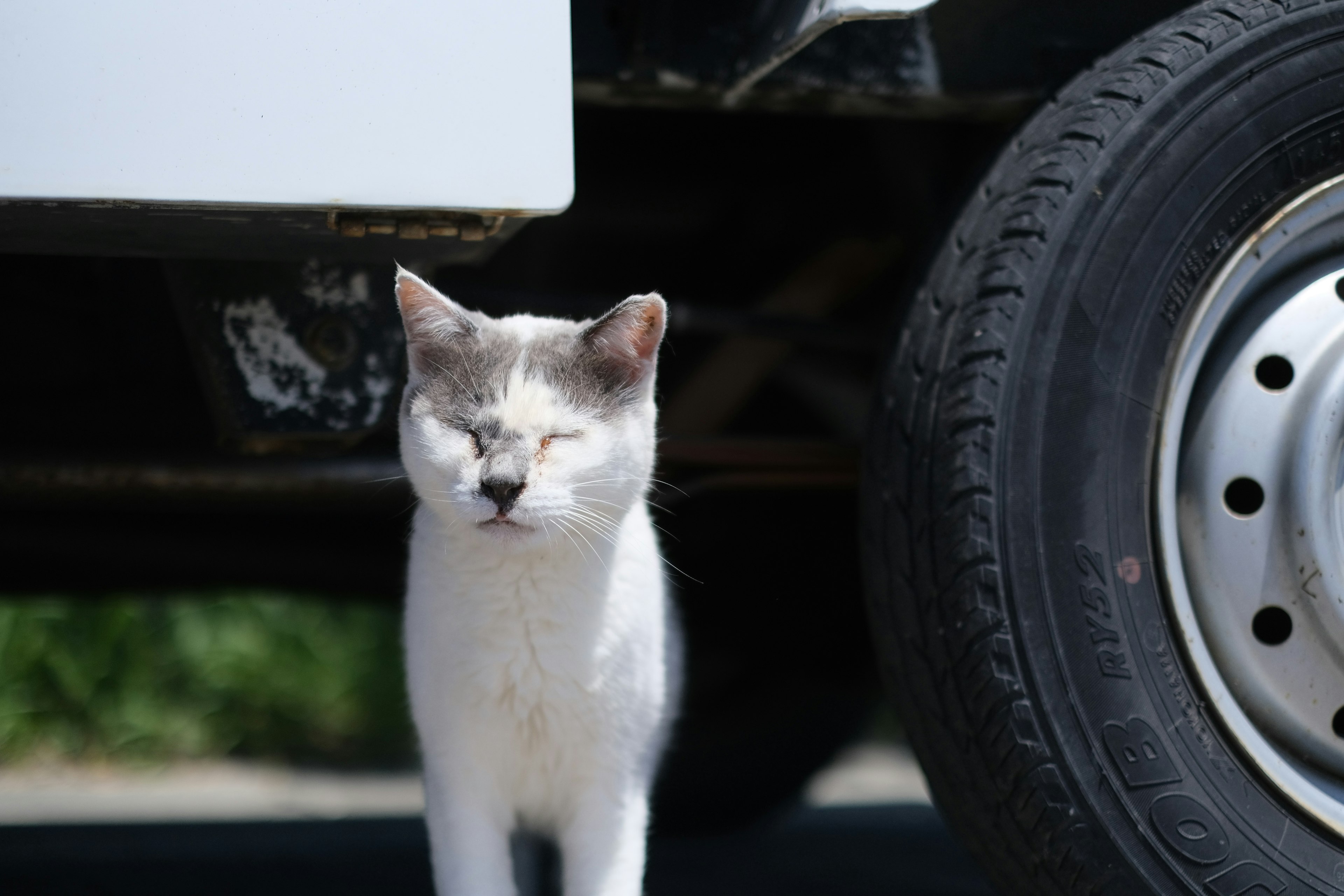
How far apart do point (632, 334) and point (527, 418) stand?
0.64 ft

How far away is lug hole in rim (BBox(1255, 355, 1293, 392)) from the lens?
151cm

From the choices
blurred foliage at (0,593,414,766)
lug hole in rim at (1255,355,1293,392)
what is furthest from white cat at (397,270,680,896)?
blurred foliage at (0,593,414,766)

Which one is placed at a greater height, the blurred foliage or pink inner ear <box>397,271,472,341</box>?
pink inner ear <box>397,271,472,341</box>

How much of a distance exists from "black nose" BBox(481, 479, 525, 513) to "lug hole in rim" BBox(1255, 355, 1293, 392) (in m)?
1.01

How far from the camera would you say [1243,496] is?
1505 mm

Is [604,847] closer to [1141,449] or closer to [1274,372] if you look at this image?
[1141,449]

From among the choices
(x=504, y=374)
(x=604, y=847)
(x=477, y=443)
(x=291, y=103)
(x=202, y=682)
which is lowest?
(x=604, y=847)

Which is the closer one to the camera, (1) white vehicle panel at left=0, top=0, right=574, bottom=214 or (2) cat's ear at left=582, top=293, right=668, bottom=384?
(1) white vehicle panel at left=0, top=0, right=574, bottom=214

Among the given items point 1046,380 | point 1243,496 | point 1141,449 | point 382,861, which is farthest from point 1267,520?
point 382,861

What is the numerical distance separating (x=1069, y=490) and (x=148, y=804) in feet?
10.3

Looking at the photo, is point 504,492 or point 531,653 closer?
point 504,492

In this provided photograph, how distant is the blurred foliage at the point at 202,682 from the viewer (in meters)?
3.97

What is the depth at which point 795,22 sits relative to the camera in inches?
54.4

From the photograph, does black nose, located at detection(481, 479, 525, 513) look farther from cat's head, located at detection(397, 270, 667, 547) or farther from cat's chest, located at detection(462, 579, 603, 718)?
cat's chest, located at detection(462, 579, 603, 718)
